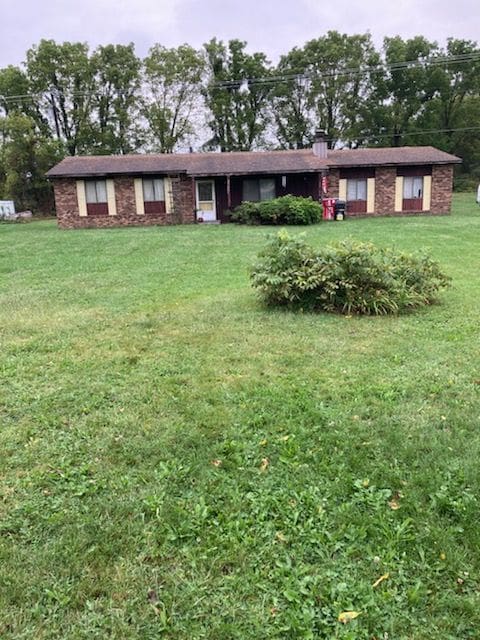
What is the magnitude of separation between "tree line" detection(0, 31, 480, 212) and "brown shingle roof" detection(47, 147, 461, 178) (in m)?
13.6

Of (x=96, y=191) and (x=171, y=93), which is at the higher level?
(x=171, y=93)

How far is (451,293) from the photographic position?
705 cm

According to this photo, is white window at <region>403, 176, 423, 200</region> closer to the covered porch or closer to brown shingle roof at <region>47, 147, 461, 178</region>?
brown shingle roof at <region>47, 147, 461, 178</region>

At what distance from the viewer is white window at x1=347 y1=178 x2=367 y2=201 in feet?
70.3

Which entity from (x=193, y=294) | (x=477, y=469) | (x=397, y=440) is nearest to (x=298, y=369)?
(x=397, y=440)

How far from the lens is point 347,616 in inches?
74.9

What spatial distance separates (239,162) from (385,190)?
635cm

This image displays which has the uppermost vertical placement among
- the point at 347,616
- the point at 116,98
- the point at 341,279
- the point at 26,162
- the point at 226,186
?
the point at 116,98

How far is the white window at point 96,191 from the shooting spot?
20734 mm

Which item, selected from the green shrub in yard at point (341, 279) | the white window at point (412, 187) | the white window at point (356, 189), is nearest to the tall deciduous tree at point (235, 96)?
the white window at point (356, 189)

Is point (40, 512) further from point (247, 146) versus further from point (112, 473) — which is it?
point (247, 146)

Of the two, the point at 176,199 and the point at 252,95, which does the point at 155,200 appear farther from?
the point at 252,95

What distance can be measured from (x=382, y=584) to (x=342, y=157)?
22151 millimetres

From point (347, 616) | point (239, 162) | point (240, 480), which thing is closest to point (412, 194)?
point (239, 162)
